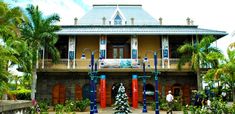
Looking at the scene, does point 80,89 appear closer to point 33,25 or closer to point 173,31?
point 33,25

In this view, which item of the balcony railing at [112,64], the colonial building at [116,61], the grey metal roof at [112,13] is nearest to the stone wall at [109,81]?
the colonial building at [116,61]

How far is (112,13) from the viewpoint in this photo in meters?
32.9

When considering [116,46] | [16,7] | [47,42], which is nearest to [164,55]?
[116,46]

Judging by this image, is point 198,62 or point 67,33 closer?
point 198,62

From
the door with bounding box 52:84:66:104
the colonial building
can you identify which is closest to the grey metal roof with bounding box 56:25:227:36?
the colonial building

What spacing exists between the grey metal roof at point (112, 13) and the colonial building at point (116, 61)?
3793 mm

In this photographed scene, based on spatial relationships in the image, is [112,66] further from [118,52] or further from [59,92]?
[59,92]

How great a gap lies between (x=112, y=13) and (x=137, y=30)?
23.3 ft

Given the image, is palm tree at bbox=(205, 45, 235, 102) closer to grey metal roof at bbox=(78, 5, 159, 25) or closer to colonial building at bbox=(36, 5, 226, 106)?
colonial building at bbox=(36, 5, 226, 106)

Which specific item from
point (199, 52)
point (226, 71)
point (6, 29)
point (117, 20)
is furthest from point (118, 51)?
point (6, 29)

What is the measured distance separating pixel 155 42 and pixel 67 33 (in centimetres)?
836

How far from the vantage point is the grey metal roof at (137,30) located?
2591 centimetres

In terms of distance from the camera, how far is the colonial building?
84.8 ft

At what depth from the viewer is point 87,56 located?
91.7 feet
